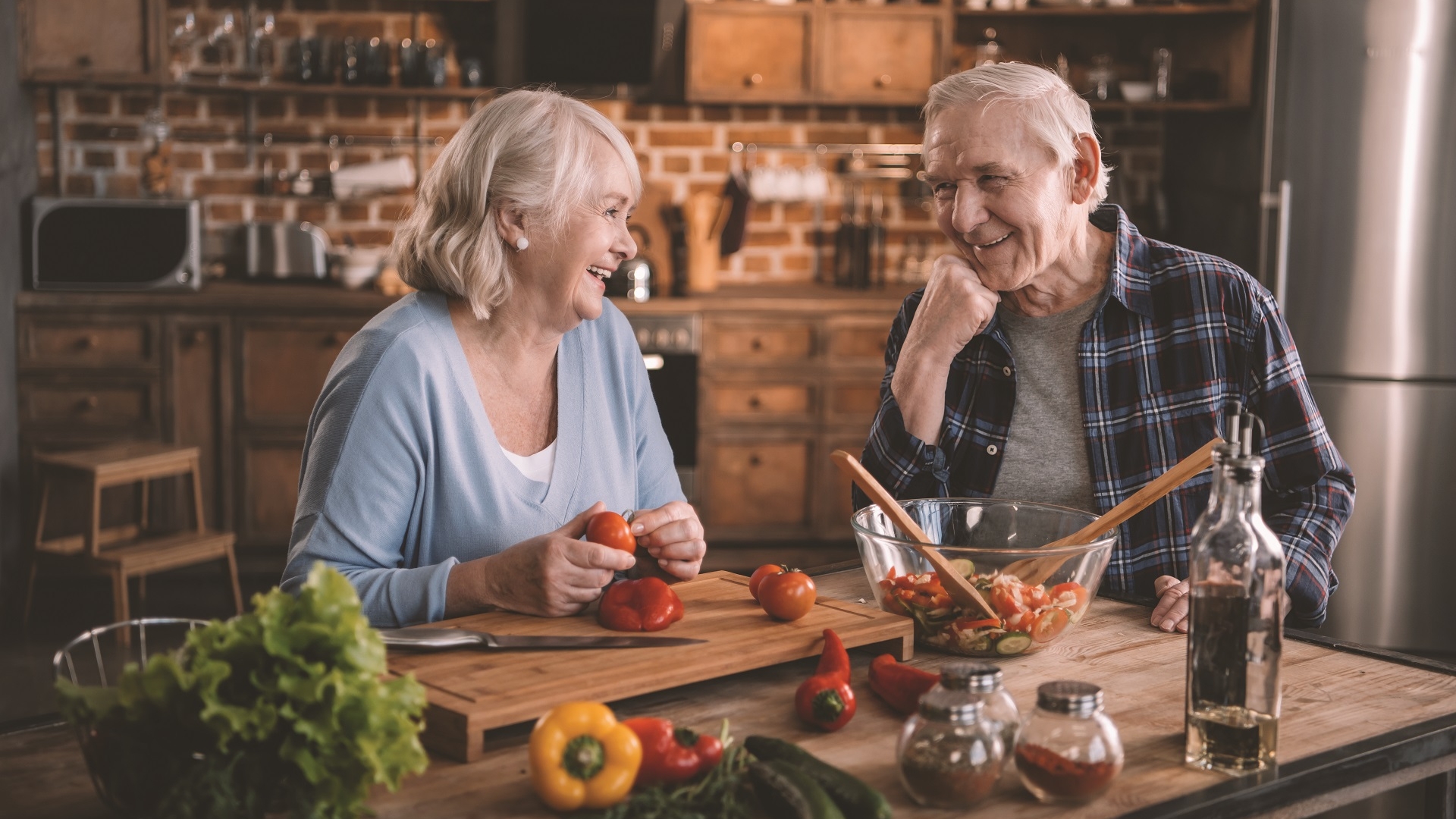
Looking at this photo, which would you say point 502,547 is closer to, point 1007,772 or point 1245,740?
point 1007,772

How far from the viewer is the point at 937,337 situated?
6.76 ft

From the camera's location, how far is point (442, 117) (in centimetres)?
526

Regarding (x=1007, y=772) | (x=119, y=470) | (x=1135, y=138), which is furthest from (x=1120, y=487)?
(x=1135, y=138)

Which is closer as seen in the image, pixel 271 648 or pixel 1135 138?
pixel 271 648

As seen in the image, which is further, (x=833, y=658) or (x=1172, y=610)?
(x=1172, y=610)

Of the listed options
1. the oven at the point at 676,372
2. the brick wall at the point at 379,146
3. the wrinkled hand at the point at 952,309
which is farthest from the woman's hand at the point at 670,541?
the brick wall at the point at 379,146

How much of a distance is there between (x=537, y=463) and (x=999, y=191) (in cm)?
79

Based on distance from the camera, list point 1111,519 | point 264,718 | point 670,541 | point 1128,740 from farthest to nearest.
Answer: point 670,541
point 1111,519
point 1128,740
point 264,718

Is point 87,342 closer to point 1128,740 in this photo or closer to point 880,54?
point 880,54

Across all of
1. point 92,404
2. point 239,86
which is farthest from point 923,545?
point 239,86

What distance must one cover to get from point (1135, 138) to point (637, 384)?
12.7 ft

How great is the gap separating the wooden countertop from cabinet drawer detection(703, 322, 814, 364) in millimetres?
66

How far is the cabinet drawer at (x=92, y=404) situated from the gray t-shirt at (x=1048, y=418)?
3.49 m

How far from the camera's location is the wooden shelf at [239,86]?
4.71 meters
